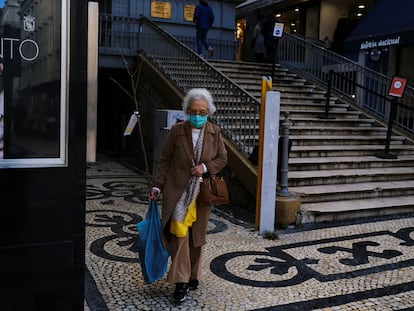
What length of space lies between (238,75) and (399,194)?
482cm

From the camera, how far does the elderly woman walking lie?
351 centimetres

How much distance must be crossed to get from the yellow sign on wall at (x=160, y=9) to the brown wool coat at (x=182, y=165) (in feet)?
33.5

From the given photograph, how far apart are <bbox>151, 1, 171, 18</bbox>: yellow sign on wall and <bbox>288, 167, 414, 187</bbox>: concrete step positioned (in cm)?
795

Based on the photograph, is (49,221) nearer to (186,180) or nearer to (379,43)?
(186,180)

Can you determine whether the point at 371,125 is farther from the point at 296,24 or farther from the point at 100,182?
the point at 296,24

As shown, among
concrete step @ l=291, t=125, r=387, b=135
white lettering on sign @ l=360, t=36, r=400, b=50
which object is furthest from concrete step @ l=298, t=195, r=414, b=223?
white lettering on sign @ l=360, t=36, r=400, b=50

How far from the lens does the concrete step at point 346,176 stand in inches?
262

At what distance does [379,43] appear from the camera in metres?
10.1

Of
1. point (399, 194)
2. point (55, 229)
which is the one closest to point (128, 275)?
point (55, 229)

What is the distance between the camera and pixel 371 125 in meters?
9.27

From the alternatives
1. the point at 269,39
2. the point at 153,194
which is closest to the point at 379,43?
the point at 269,39

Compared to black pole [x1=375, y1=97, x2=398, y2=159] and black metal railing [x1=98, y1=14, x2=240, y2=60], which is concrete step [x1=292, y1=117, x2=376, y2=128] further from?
black metal railing [x1=98, y1=14, x2=240, y2=60]

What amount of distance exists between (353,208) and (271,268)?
89.7 inches

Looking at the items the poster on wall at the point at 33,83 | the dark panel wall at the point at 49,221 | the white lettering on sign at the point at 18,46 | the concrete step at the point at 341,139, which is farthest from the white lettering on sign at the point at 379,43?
the white lettering on sign at the point at 18,46
